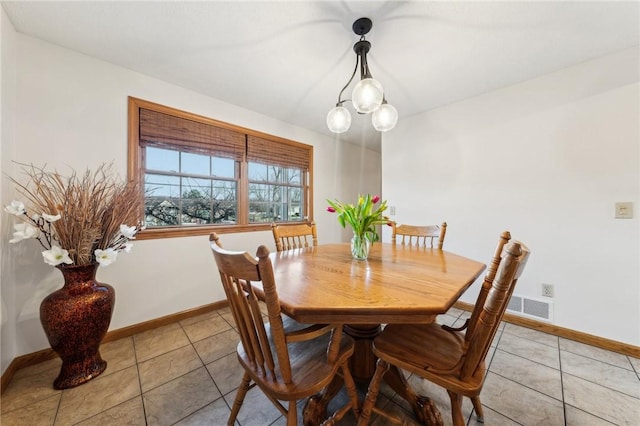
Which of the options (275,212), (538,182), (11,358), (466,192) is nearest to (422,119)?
(466,192)

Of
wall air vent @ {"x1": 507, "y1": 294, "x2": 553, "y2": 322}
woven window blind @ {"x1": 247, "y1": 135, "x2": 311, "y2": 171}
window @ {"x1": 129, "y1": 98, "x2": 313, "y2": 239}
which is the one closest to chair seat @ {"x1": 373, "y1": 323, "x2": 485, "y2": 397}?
wall air vent @ {"x1": 507, "y1": 294, "x2": 553, "y2": 322}

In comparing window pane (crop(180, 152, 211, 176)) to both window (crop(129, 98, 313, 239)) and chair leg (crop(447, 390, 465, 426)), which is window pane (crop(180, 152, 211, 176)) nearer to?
window (crop(129, 98, 313, 239))

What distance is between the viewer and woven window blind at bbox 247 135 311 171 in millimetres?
2865

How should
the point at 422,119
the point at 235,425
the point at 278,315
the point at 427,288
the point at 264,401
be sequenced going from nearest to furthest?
the point at 278,315, the point at 427,288, the point at 235,425, the point at 264,401, the point at 422,119

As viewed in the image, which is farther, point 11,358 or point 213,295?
point 213,295

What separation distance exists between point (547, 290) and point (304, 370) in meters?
2.46

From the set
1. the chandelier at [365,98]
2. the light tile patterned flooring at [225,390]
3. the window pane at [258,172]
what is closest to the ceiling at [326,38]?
the chandelier at [365,98]

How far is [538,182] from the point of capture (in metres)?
2.15

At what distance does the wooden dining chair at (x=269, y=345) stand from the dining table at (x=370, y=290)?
11 cm

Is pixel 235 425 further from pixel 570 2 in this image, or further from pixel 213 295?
pixel 570 2

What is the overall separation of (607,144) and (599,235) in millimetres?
749

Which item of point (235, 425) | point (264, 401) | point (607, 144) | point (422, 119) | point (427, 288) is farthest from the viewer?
point (422, 119)

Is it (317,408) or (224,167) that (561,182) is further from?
(224,167)

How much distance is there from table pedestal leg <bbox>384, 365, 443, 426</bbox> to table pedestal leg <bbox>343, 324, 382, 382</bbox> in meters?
0.12
